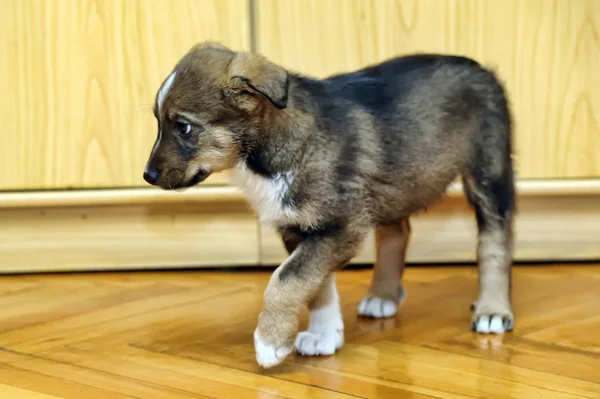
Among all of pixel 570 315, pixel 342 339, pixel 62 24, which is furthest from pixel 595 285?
pixel 62 24

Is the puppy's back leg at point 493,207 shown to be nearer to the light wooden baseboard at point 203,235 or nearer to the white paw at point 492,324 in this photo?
the white paw at point 492,324

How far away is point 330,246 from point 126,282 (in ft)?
3.06

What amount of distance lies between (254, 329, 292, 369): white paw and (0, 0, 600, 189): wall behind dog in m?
0.96

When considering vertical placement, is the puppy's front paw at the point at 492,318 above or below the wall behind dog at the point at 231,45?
below

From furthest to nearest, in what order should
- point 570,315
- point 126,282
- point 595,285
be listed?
1. point 126,282
2. point 595,285
3. point 570,315

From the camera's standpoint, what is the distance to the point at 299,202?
5.57ft

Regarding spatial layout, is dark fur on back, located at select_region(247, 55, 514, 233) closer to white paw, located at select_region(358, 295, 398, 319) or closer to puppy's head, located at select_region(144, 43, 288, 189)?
puppy's head, located at select_region(144, 43, 288, 189)

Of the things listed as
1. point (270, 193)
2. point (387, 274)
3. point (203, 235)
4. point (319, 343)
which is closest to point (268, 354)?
point (319, 343)

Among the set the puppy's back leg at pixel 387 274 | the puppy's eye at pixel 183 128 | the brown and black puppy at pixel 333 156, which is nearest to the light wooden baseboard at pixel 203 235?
the puppy's back leg at pixel 387 274

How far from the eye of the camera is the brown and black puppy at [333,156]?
1655 mm

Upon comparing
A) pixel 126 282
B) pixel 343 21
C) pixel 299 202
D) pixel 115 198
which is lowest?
pixel 126 282

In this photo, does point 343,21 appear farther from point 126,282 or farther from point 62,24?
point 126,282

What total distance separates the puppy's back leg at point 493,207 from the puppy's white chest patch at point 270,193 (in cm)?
52

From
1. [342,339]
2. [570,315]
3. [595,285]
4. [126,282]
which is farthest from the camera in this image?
[126,282]
